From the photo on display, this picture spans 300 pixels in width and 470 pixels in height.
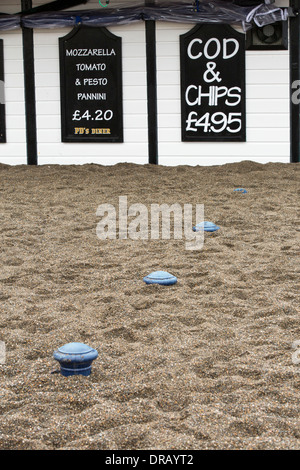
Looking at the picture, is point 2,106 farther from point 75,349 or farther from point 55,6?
point 75,349

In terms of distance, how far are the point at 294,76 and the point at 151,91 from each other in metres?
2.03

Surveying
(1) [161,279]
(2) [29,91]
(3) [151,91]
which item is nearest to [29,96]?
(2) [29,91]

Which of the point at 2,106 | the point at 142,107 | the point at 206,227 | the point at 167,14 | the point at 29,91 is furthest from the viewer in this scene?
the point at 2,106

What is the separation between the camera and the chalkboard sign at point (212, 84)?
31.4 ft

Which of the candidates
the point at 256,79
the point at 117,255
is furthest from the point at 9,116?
the point at 117,255

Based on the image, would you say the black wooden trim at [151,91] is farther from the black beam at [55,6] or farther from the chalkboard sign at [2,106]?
the chalkboard sign at [2,106]

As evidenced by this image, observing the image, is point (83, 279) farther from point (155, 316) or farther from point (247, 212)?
point (247, 212)

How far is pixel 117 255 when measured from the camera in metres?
5.35

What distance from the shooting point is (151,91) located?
31.9 ft

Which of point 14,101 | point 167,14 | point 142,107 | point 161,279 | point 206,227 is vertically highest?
point 167,14

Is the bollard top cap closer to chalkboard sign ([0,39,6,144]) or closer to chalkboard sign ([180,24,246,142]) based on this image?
chalkboard sign ([180,24,246,142])

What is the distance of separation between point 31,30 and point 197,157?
3.02 meters

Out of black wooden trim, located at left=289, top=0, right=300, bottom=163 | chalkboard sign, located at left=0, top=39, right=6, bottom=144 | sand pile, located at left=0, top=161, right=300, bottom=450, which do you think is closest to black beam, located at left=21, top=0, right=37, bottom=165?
chalkboard sign, located at left=0, top=39, right=6, bottom=144

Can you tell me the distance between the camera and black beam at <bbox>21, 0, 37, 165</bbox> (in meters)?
9.84
